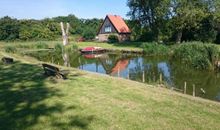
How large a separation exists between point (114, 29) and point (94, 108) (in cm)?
5864

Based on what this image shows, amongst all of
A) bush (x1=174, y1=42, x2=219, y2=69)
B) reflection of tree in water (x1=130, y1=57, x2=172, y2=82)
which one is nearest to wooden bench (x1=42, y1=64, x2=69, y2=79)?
reflection of tree in water (x1=130, y1=57, x2=172, y2=82)

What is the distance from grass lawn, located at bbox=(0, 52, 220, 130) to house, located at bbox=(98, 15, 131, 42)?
5385 cm

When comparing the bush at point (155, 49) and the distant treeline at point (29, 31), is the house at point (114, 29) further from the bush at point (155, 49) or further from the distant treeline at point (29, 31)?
the bush at point (155, 49)

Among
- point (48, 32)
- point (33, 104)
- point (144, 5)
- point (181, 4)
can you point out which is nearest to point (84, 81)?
point (33, 104)

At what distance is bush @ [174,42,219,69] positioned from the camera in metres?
27.8

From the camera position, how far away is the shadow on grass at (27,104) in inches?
368

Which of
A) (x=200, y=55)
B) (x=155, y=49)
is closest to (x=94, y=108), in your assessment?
(x=200, y=55)

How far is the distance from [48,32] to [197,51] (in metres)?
52.1

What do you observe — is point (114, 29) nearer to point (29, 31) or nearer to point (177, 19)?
point (29, 31)

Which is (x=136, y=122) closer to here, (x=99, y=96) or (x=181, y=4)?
(x=99, y=96)

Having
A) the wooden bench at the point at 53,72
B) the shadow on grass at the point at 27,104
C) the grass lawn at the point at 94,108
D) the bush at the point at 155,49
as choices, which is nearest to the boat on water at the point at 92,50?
the bush at the point at 155,49

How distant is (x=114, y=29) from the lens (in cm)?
6862

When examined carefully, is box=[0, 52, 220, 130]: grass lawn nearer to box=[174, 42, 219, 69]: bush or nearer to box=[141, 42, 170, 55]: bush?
box=[174, 42, 219, 69]: bush

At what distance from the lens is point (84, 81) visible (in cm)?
1584
